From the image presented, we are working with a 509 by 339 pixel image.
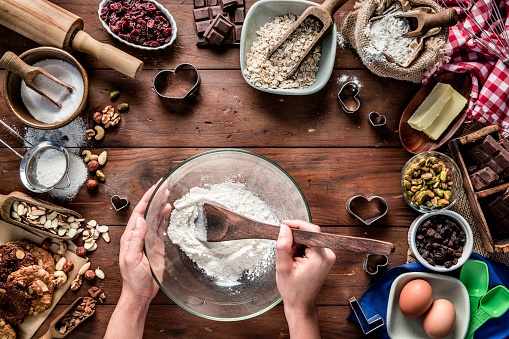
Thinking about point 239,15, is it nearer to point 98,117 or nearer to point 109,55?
point 109,55

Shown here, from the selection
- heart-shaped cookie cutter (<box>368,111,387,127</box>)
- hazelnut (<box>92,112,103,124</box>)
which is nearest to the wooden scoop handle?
hazelnut (<box>92,112,103,124</box>)

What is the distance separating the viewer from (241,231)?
1339 mm

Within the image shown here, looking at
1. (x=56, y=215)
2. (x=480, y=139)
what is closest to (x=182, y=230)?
(x=56, y=215)

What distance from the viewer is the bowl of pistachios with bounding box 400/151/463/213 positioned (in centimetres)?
155

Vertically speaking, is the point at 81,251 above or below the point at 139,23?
below

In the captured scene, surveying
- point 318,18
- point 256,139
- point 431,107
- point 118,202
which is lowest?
point 118,202

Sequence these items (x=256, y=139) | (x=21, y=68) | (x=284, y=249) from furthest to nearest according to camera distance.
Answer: (x=256, y=139) → (x=21, y=68) → (x=284, y=249)

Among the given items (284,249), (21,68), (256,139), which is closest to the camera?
(284,249)

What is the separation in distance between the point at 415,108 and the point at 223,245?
1.01m

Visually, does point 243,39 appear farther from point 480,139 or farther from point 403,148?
point 480,139

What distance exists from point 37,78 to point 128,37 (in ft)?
1.34

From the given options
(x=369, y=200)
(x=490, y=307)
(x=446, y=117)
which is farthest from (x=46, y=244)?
(x=490, y=307)

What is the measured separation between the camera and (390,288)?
5.23 feet

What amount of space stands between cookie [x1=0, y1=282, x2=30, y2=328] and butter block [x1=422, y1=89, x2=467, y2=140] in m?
1.79
